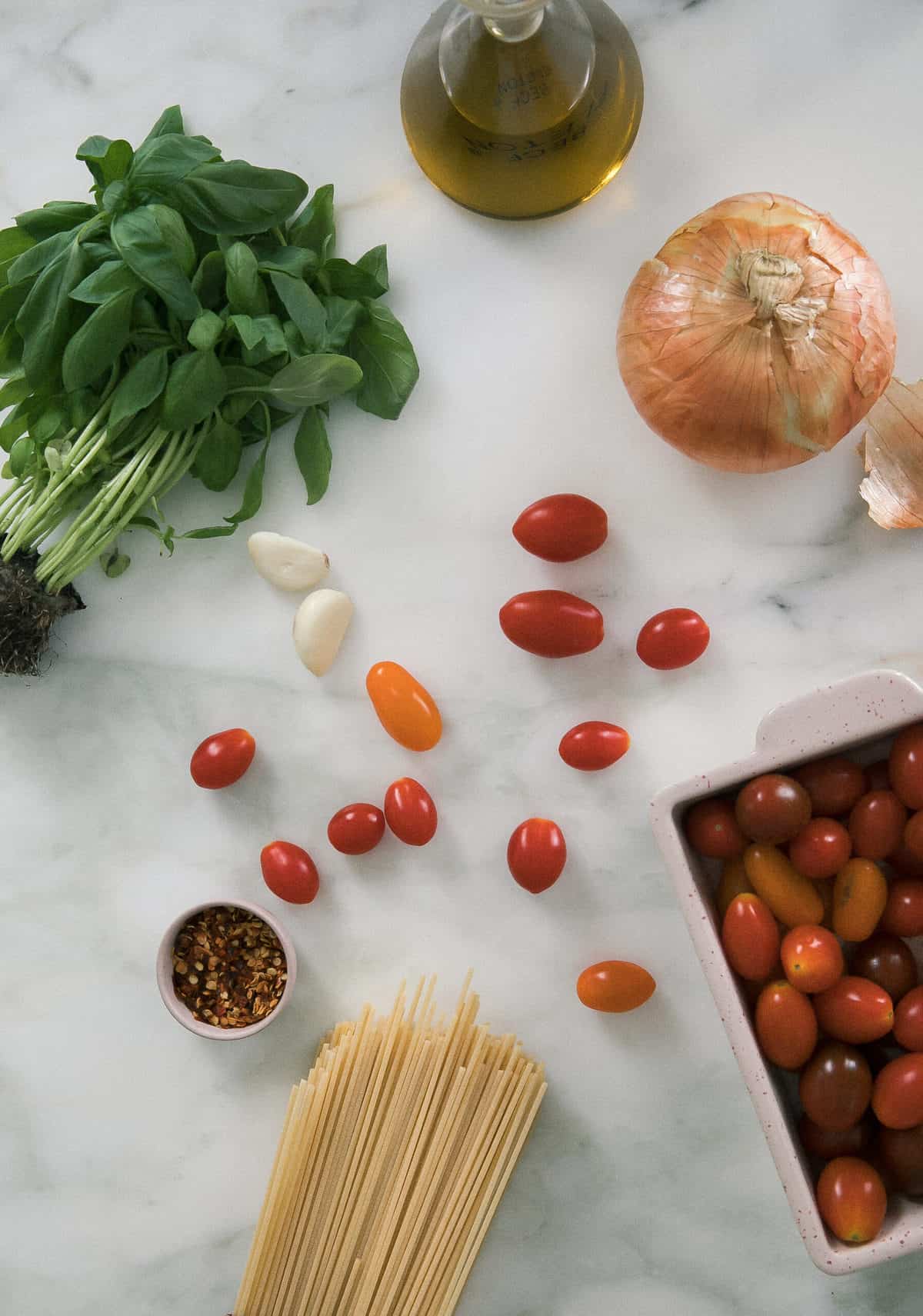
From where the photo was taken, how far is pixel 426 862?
120 centimetres

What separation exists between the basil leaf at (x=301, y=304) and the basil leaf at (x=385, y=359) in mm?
61

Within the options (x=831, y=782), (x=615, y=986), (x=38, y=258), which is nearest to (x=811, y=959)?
(x=831, y=782)

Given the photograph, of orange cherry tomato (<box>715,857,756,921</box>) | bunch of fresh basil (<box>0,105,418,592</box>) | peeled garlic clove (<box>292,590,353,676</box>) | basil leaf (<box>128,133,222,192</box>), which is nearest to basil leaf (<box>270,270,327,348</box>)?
bunch of fresh basil (<box>0,105,418,592</box>)

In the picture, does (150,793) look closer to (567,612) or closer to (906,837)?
(567,612)

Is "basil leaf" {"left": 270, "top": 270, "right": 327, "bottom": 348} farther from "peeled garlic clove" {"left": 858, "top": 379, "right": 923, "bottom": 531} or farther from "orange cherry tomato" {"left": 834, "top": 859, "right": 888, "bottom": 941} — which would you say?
"orange cherry tomato" {"left": 834, "top": 859, "right": 888, "bottom": 941}

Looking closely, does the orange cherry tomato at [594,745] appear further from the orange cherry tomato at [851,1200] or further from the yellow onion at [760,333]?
the orange cherry tomato at [851,1200]

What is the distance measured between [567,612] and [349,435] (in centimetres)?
31

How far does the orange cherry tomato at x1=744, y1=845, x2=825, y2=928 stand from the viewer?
95 centimetres

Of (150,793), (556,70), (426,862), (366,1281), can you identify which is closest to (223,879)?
(150,793)

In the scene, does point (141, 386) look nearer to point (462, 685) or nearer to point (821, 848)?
point (462, 685)

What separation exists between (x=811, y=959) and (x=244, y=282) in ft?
2.64

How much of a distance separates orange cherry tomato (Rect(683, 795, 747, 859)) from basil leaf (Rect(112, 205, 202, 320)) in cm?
69

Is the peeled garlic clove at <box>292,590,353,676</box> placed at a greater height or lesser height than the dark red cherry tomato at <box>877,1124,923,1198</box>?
greater

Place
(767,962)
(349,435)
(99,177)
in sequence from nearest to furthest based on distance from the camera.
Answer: (767,962) → (99,177) → (349,435)
